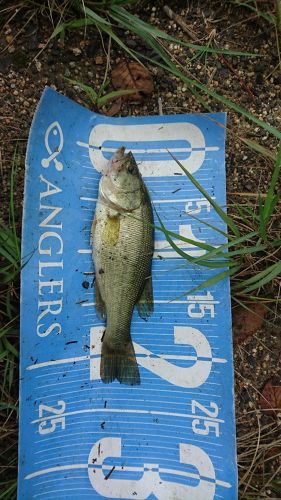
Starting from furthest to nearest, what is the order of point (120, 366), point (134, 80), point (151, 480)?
point (134, 80) < point (120, 366) < point (151, 480)

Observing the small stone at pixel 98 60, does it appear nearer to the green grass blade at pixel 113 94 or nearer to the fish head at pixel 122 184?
the green grass blade at pixel 113 94

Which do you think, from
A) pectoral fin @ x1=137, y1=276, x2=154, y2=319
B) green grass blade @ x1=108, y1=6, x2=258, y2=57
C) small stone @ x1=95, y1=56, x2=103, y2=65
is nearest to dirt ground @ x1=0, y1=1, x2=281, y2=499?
small stone @ x1=95, y1=56, x2=103, y2=65

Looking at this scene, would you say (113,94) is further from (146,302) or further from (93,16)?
(146,302)

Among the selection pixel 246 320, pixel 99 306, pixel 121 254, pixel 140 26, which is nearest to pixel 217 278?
pixel 246 320

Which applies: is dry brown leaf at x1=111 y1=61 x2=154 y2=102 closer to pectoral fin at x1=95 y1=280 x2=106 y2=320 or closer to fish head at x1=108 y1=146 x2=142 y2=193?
fish head at x1=108 y1=146 x2=142 y2=193

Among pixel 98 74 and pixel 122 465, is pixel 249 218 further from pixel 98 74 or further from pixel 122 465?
pixel 122 465

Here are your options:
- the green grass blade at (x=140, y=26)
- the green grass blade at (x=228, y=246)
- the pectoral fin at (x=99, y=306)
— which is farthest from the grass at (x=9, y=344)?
the green grass blade at (x=140, y=26)
